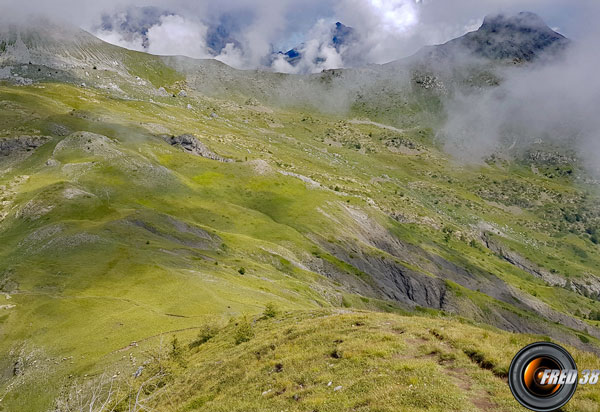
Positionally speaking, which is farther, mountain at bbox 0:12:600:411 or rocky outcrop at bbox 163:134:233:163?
rocky outcrop at bbox 163:134:233:163

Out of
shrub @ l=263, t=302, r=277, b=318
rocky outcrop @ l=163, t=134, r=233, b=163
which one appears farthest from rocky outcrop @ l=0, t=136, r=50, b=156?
shrub @ l=263, t=302, r=277, b=318

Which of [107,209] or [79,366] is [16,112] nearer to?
[107,209]

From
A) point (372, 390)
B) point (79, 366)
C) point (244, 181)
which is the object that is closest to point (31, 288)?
point (79, 366)

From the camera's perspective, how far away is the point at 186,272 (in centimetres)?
4966

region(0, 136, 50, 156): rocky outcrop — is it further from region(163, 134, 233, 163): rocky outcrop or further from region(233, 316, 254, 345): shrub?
region(233, 316, 254, 345): shrub

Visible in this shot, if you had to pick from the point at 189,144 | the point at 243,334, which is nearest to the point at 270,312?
the point at 243,334

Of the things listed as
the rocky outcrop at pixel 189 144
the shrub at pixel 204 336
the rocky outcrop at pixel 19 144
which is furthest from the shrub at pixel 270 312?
the rocky outcrop at pixel 189 144

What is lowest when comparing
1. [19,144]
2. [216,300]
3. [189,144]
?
[216,300]

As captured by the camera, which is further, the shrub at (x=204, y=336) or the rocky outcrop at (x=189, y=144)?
the rocky outcrop at (x=189, y=144)

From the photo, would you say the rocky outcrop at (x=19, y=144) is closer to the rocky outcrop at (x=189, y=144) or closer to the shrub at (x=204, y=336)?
the rocky outcrop at (x=189, y=144)

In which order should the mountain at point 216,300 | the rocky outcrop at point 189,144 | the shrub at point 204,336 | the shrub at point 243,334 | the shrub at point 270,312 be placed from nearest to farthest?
the mountain at point 216,300
the shrub at point 243,334
the shrub at point 204,336
the shrub at point 270,312
the rocky outcrop at point 189,144

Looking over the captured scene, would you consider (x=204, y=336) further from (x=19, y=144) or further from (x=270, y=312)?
(x=19, y=144)

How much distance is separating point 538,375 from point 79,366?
106ft

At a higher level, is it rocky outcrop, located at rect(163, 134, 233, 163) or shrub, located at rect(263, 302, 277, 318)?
rocky outcrop, located at rect(163, 134, 233, 163)
